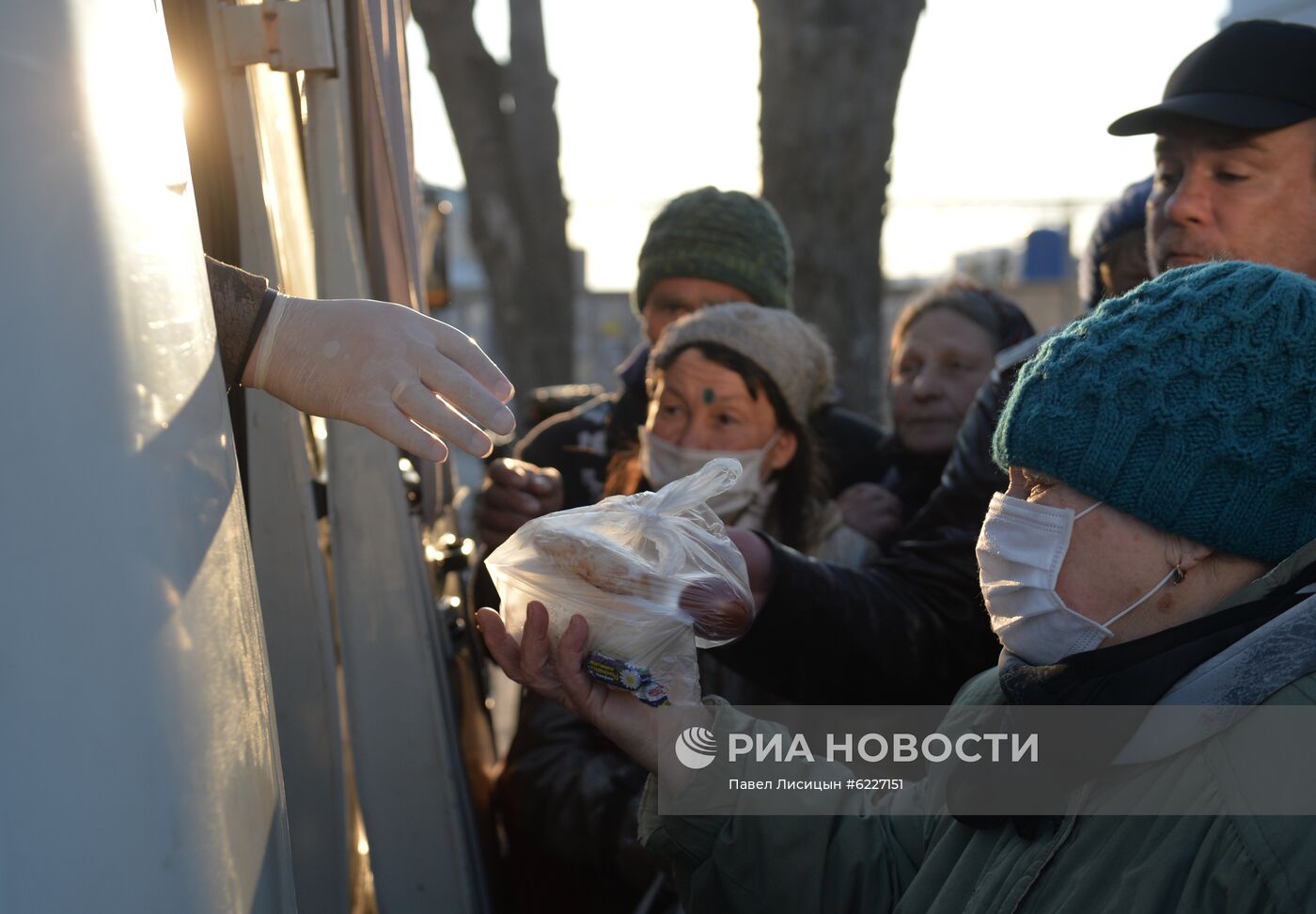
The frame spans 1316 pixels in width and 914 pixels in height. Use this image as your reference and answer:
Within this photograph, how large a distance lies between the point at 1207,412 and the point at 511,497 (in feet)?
6.20

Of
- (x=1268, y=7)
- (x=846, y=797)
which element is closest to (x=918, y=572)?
(x=846, y=797)

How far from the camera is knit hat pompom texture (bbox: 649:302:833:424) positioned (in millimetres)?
2979

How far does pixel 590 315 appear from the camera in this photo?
12750 millimetres

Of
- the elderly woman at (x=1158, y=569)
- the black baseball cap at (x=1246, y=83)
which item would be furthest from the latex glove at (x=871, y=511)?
the elderly woman at (x=1158, y=569)

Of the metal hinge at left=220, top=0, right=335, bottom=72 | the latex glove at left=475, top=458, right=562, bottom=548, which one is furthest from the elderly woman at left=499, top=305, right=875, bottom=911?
the metal hinge at left=220, top=0, right=335, bottom=72

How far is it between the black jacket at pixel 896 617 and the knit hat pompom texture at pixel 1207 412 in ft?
3.11

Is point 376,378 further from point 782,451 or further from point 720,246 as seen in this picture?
point 720,246

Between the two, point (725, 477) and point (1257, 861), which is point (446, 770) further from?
point (1257, 861)

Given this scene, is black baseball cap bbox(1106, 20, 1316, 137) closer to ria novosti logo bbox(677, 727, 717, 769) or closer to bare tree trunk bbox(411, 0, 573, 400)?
ria novosti logo bbox(677, 727, 717, 769)

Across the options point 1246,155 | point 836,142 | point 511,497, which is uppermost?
point 1246,155

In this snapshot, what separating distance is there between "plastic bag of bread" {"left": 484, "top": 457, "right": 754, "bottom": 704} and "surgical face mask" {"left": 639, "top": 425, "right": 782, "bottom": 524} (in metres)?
0.93

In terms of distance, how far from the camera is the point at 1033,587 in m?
1.62

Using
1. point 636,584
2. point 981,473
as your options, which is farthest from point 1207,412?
point 981,473

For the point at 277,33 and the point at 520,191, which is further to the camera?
the point at 520,191
